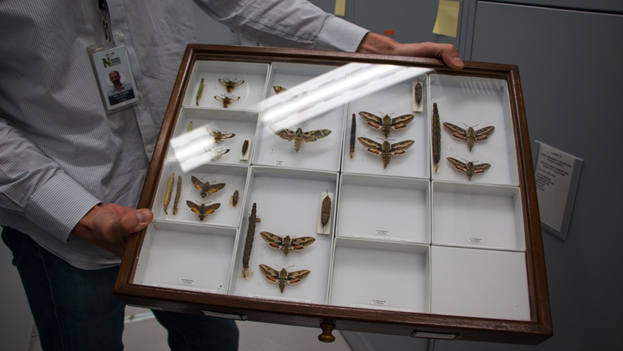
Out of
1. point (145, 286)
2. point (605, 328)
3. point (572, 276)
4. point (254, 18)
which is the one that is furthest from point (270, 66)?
point (605, 328)

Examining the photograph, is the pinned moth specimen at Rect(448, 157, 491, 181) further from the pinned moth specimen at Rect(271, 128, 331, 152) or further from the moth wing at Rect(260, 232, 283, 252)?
the moth wing at Rect(260, 232, 283, 252)

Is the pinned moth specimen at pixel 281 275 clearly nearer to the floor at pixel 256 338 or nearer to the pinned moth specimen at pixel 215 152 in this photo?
the pinned moth specimen at pixel 215 152

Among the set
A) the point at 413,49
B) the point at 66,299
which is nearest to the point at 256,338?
the point at 66,299

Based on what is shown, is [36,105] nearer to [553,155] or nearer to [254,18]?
[254,18]

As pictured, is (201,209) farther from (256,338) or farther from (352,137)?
(256,338)

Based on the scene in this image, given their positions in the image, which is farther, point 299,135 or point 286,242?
point 299,135

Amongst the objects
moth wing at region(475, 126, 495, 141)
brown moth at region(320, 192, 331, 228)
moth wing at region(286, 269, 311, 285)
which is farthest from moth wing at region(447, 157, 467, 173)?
moth wing at region(286, 269, 311, 285)

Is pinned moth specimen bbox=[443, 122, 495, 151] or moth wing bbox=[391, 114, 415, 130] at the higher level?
moth wing bbox=[391, 114, 415, 130]
